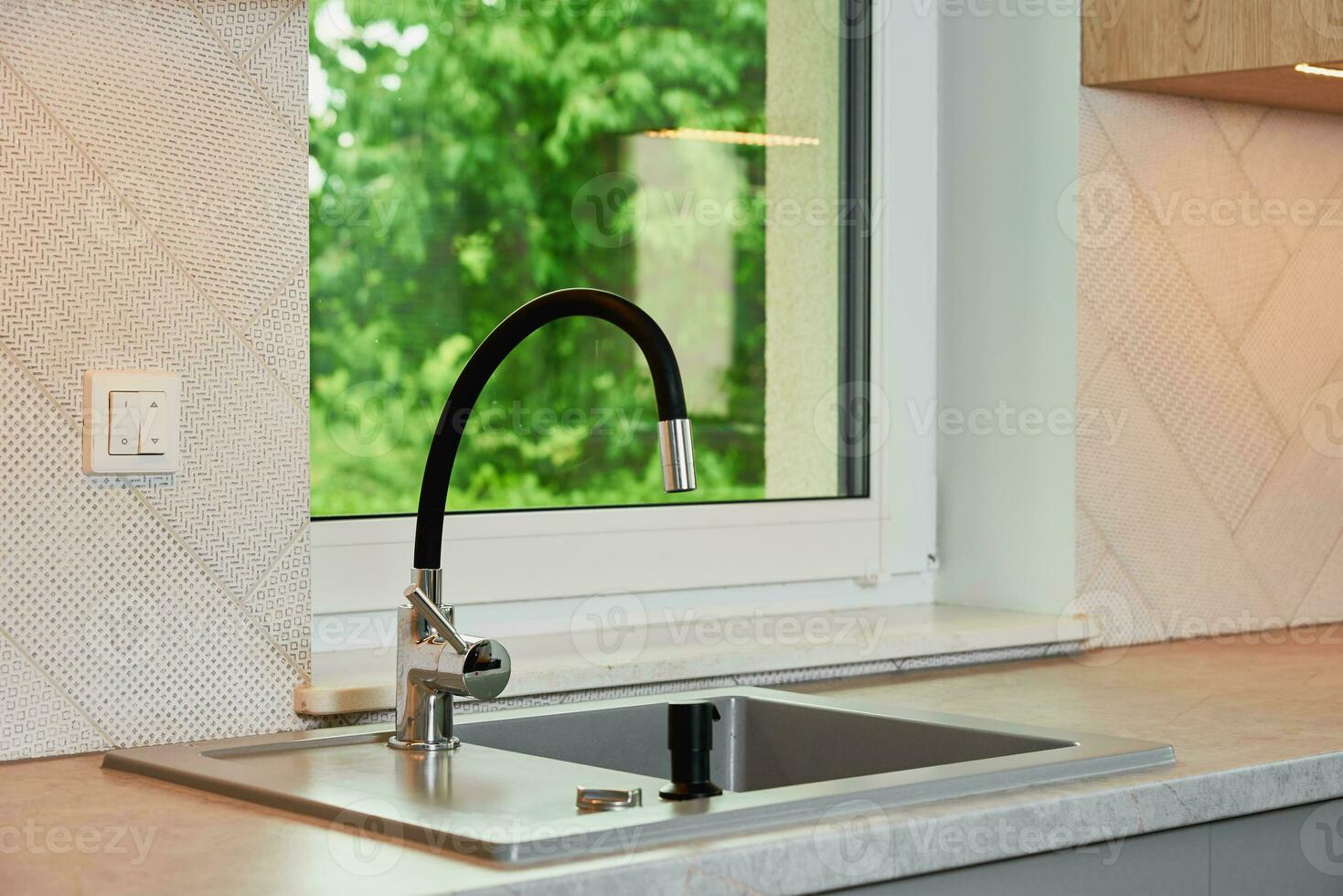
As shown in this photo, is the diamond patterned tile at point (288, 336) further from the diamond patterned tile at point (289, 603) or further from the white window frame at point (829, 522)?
the white window frame at point (829, 522)

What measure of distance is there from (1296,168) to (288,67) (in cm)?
140

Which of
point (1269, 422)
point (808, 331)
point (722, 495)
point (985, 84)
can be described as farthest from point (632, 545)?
point (1269, 422)

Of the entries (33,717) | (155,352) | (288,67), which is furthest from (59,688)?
(288,67)

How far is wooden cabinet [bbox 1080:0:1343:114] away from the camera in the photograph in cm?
177

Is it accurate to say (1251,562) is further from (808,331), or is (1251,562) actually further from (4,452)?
(4,452)

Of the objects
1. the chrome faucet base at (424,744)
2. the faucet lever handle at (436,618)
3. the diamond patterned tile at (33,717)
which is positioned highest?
the faucet lever handle at (436,618)

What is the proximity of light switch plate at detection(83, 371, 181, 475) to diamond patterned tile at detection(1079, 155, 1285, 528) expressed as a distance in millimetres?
1071

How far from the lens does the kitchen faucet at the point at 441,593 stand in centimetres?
126

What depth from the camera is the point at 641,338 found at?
126 centimetres

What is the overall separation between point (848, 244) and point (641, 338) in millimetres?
868

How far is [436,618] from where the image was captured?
1272 millimetres

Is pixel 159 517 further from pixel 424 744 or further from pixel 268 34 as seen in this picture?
pixel 268 34

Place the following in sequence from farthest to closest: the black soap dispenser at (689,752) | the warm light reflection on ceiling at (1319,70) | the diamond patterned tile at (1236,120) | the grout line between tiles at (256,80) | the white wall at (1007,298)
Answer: the diamond patterned tile at (1236,120) → the white wall at (1007,298) → the warm light reflection on ceiling at (1319,70) → the grout line between tiles at (256,80) → the black soap dispenser at (689,752)

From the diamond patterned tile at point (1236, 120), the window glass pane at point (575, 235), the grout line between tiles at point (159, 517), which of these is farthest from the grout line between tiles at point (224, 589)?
the diamond patterned tile at point (1236, 120)
